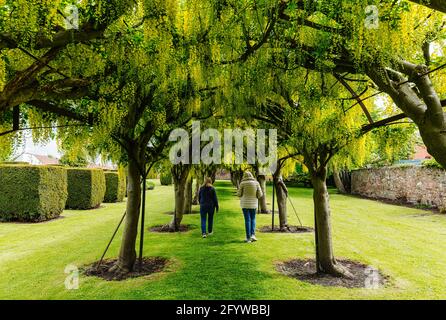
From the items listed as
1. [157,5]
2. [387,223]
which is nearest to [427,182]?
[387,223]

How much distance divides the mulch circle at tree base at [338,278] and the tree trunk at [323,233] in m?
0.15

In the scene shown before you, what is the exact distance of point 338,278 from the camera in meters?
5.87

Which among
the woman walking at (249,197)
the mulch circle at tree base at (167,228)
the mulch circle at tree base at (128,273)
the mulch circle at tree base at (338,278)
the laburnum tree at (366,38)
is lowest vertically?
the mulch circle at tree base at (128,273)

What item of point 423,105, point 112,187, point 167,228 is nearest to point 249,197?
point 167,228

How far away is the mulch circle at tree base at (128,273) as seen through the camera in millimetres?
6180

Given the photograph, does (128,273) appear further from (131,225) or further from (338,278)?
(338,278)

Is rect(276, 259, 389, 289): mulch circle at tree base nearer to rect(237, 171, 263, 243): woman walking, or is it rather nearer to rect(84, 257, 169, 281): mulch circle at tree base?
rect(237, 171, 263, 243): woman walking

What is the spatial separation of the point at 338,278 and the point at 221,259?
7.92ft

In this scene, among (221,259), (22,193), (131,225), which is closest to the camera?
(131,225)

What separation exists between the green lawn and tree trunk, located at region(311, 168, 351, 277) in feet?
2.50

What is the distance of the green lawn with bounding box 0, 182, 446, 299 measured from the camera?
17.0ft

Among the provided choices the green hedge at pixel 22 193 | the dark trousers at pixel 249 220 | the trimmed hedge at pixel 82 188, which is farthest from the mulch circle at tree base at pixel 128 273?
the trimmed hedge at pixel 82 188

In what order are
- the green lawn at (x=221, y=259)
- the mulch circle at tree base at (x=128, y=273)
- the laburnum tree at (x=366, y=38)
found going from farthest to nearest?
the mulch circle at tree base at (x=128, y=273), the green lawn at (x=221, y=259), the laburnum tree at (x=366, y=38)

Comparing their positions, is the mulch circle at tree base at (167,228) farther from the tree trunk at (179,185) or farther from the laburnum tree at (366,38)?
the laburnum tree at (366,38)
